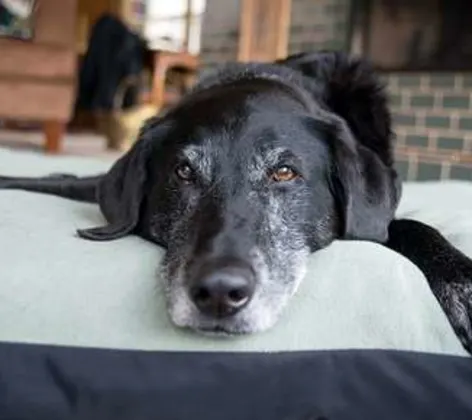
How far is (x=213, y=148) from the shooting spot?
46.3 inches

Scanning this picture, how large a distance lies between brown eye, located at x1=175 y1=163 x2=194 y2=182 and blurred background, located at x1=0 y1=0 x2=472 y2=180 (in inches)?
108

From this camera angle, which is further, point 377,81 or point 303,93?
point 377,81

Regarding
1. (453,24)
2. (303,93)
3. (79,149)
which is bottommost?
(79,149)

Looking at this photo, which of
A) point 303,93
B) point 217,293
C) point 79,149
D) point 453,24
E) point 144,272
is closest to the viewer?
point 217,293

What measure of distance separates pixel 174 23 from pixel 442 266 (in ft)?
28.5

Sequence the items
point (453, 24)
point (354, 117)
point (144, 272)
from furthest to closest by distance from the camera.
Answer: point (453, 24), point (354, 117), point (144, 272)

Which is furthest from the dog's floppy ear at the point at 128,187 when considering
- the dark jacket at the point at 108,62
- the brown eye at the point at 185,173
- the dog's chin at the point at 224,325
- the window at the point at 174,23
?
the window at the point at 174,23

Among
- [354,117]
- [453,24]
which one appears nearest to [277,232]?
[354,117]

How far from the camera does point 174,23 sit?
30.9 feet

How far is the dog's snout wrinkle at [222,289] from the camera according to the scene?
0.90 meters

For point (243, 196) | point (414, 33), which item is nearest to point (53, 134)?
point (414, 33)

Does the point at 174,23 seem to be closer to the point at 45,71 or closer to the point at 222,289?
the point at 45,71

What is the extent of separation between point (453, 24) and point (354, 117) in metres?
2.37

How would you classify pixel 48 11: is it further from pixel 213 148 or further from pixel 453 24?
pixel 213 148
